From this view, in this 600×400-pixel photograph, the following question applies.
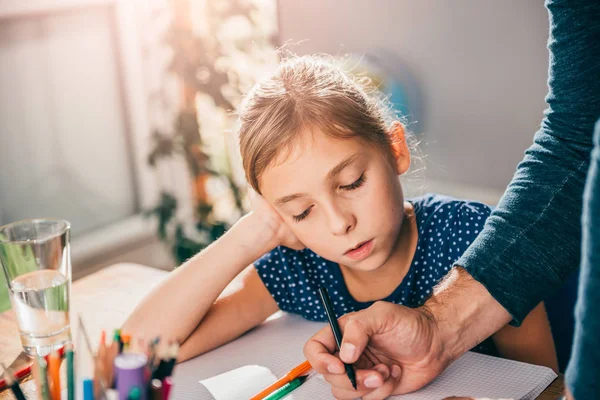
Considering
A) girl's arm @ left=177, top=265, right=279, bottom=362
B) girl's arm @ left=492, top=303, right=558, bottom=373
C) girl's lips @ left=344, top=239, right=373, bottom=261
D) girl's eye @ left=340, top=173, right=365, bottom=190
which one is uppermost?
girl's eye @ left=340, top=173, right=365, bottom=190

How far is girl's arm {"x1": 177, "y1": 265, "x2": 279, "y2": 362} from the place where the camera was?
3.71 ft

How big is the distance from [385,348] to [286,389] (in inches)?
5.6

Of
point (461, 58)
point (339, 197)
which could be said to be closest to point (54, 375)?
point (339, 197)

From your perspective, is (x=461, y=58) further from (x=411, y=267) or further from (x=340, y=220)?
(x=340, y=220)

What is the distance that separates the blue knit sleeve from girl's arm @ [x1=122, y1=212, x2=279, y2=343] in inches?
17.5

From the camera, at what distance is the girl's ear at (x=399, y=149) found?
49.7 inches

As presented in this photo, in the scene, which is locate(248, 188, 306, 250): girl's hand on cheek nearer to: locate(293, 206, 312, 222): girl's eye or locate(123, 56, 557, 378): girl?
locate(123, 56, 557, 378): girl

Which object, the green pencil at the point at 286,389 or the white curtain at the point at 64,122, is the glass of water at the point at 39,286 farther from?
the white curtain at the point at 64,122

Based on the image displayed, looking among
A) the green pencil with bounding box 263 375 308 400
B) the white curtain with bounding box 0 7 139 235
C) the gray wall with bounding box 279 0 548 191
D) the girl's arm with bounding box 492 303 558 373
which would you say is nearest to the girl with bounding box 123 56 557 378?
the girl's arm with bounding box 492 303 558 373

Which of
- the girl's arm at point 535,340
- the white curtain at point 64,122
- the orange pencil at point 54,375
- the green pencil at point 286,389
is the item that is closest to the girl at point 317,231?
the girl's arm at point 535,340

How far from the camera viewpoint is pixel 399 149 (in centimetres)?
127

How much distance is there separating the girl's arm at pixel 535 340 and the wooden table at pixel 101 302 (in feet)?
2.17

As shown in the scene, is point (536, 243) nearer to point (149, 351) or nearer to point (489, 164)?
point (149, 351)

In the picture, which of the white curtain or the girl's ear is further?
the white curtain
